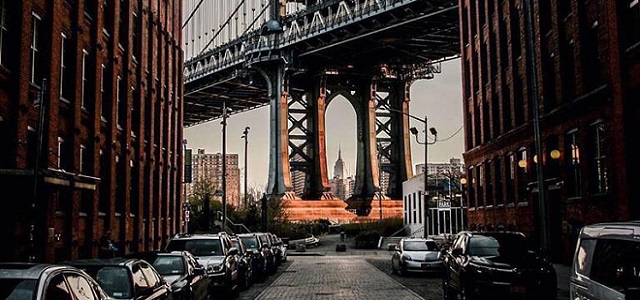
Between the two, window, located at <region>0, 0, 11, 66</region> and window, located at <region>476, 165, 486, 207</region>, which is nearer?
window, located at <region>0, 0, 11, 66</region>

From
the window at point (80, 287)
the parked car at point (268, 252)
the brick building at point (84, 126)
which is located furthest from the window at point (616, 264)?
the parked car at point (268, 252)

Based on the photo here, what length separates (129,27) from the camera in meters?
31.6

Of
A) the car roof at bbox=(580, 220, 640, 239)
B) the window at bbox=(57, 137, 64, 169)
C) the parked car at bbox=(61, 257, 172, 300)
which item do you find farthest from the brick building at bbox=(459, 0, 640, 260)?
the window at bbox=(57, 137, 64, 169)

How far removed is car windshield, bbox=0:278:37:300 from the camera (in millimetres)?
7016

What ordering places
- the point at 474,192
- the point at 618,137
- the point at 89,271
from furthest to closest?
the point at 474,192, the point at 618,137, the point at 89,271

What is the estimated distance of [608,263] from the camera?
8555mm

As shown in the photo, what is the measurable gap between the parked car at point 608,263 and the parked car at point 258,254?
56.8ft

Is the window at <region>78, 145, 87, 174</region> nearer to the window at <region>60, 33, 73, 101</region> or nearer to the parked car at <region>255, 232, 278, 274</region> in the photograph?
the window at <region>60, 33, 73, 101</region>

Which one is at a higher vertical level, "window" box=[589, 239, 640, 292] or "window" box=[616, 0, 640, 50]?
"window" box=[616, 0, 640, 50]

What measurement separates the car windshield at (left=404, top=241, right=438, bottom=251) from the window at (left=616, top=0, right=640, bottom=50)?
10960 mm

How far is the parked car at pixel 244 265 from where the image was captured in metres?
22.3

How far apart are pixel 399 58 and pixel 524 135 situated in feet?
174

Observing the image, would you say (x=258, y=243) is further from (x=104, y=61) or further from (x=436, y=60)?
(x=436, y=60)

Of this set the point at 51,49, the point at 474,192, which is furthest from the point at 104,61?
the point at 474,192
